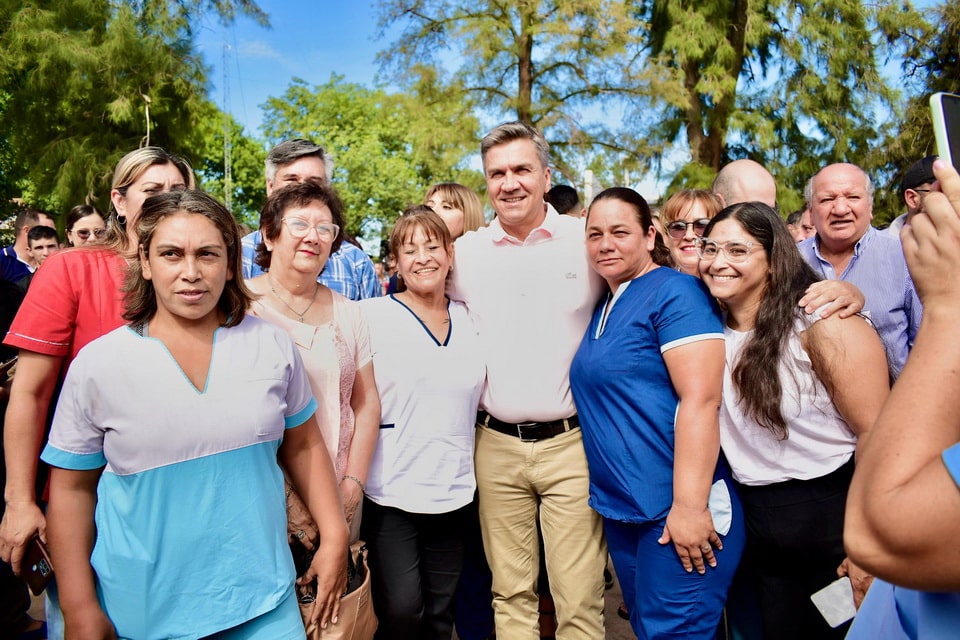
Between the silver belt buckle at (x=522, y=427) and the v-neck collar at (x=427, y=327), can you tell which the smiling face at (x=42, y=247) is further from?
the silver belt buckle at (x=522, y=427)

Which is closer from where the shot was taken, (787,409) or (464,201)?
(787,409)

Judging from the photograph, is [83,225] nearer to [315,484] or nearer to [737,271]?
[315,484]

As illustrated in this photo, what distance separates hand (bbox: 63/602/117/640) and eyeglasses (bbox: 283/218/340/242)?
57.5 inches

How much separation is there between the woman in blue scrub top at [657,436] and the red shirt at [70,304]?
5.98 feet

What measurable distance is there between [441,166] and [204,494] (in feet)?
35.5

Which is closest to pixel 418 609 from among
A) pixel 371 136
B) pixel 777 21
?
pixel 777 21

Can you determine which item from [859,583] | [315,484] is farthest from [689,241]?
[315,484]

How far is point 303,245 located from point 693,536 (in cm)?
189

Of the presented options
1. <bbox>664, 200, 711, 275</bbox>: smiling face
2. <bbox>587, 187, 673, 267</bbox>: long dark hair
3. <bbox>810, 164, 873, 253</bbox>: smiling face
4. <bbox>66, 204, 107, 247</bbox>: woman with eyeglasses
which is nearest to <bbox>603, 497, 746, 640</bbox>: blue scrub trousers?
<bbox>587, 187, 673, 267</bbox>: long dark hair

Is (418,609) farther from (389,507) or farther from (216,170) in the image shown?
(216,170)

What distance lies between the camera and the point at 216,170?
36.5 m

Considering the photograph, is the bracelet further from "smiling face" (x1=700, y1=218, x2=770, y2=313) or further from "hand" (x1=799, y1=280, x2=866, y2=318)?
"hand" (x1=799, y1=280, x2=866, y2=318)

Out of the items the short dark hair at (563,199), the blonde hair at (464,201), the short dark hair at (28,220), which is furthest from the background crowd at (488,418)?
the short dark hair at (28,220)

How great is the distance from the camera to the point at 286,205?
2748mm
